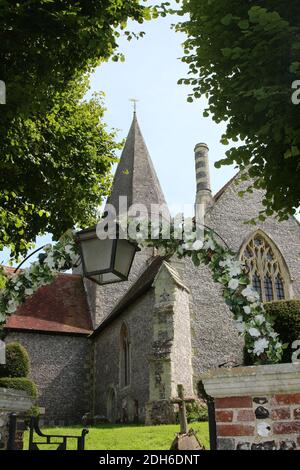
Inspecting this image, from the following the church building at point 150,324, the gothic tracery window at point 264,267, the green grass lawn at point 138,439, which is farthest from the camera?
the gothic tracery window at point 264,267

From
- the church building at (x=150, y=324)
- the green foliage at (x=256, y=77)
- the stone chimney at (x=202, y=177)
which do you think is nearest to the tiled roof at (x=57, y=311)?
the church building at (x=150, y=324)

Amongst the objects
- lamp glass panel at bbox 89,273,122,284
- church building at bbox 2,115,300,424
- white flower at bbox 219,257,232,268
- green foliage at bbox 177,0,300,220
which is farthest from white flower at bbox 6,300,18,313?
church building at bbox 2,115,300,424

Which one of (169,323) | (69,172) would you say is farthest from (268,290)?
(69,172)

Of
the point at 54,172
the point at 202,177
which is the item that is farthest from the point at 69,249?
the point at 202,177

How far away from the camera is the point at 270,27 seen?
19.7 ft

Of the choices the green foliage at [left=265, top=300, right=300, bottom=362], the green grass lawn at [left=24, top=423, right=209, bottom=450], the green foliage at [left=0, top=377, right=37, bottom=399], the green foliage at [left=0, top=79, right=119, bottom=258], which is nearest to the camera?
the green foliage at [left=0, top=79, right=119, bottom=258]

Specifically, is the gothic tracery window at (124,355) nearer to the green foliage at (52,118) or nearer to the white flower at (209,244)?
the green foliage at (52,118)

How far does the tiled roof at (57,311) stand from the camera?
20.2 m

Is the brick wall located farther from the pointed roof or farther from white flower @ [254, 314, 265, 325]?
the pointed roof

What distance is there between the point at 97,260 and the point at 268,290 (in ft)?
51.3

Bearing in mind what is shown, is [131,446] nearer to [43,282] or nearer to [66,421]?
[43,282]

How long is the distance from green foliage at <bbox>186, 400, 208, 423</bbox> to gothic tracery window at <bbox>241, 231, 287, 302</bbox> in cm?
585

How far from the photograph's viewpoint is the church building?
14891mm

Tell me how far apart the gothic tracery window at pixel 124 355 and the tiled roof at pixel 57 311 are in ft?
10.1
